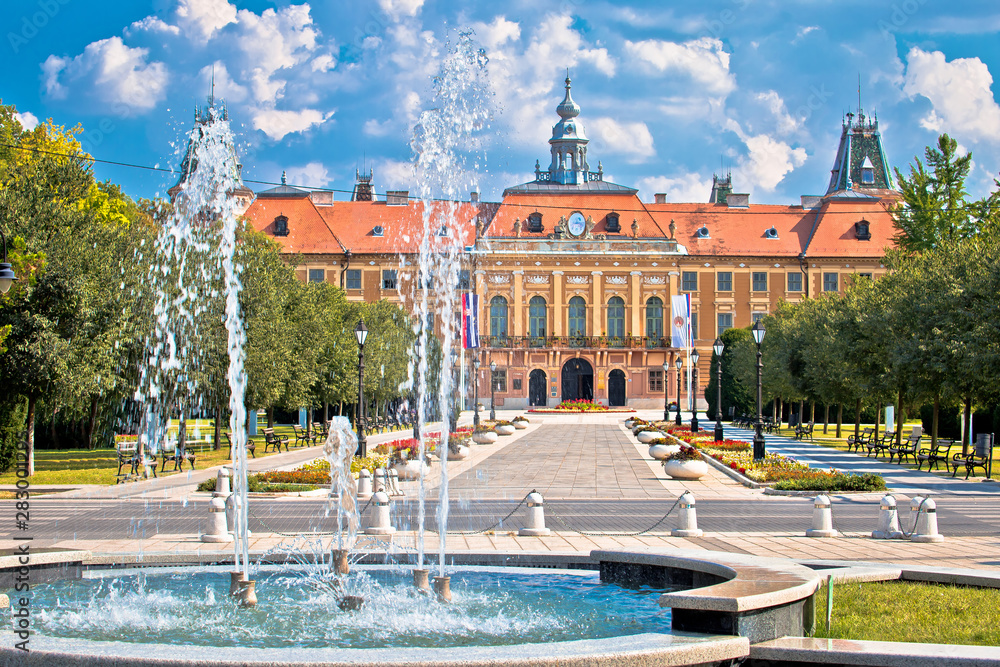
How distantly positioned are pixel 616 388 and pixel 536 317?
9626 millimetres

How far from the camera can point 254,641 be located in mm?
7652

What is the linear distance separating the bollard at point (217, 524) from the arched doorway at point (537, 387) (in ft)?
231

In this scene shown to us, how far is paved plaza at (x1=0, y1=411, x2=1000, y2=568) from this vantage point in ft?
42.1

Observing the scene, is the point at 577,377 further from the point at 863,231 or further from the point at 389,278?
the point at 863,231

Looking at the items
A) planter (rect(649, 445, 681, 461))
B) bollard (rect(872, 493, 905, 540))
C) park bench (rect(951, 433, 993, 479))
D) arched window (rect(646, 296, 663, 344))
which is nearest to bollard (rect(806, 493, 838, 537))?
bollard (rect(872, 493, 905, 540))

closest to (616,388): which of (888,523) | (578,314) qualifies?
(578,314)

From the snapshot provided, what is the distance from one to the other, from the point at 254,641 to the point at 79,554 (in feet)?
12.0

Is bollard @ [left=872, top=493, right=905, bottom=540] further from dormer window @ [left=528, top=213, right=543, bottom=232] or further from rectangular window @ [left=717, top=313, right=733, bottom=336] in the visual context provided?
rectangular window @ [left=717, top=313, right=733, bottom=336]

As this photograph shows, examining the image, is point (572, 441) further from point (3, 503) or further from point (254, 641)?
point (254, 641)

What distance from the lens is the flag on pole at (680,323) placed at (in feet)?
217

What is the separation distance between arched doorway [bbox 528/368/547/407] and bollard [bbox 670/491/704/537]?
69.3 metres

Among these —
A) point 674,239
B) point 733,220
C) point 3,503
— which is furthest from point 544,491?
point 733,220

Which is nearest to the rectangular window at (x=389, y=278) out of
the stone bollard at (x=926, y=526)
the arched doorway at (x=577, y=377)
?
the arched doorway at (x=577, y=377)

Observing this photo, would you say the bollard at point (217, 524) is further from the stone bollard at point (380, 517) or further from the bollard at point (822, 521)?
the bollard at point (822, 521)
